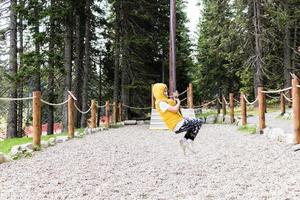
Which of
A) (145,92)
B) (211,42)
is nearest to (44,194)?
(145,92)

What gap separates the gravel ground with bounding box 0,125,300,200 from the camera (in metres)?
5.28

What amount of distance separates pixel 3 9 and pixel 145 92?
9.31 meters

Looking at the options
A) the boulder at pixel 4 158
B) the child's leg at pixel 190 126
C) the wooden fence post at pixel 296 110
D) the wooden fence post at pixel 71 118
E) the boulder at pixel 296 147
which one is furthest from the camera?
the wooden fence post at pixel 71 118

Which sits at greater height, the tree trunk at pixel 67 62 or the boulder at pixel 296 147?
the tree trunk at pixel 67 62

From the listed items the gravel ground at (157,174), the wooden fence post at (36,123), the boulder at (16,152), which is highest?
the wooden fence post at (36,123)

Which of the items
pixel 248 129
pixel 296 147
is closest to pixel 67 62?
pixel 248 129

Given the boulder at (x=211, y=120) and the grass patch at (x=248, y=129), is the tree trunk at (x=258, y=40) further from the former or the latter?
the grass patch at (x=248, y=129)

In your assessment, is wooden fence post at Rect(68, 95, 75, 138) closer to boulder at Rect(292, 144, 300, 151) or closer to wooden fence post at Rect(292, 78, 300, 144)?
wooden fence post at Rect(292, 78, 300, 144)

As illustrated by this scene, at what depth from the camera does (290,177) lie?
5.84 metres

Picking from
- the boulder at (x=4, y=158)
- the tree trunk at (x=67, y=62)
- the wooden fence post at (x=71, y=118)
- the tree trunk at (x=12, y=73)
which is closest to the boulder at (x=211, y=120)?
the tree trunk at (x=67, y=62)

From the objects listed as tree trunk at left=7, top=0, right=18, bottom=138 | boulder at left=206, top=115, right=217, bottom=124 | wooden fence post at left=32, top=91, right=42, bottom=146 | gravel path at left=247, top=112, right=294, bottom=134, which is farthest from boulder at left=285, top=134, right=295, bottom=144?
tree trunk at left=7, top=0, right=18, bottom=138

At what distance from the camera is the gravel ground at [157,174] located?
5281 millimetres

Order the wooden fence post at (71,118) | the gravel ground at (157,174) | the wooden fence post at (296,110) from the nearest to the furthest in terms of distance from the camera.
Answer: the gravel ground at (157,174), the wooden fence post at (296,110), the wooden fence post at (71,118)

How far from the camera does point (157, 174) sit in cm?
661
